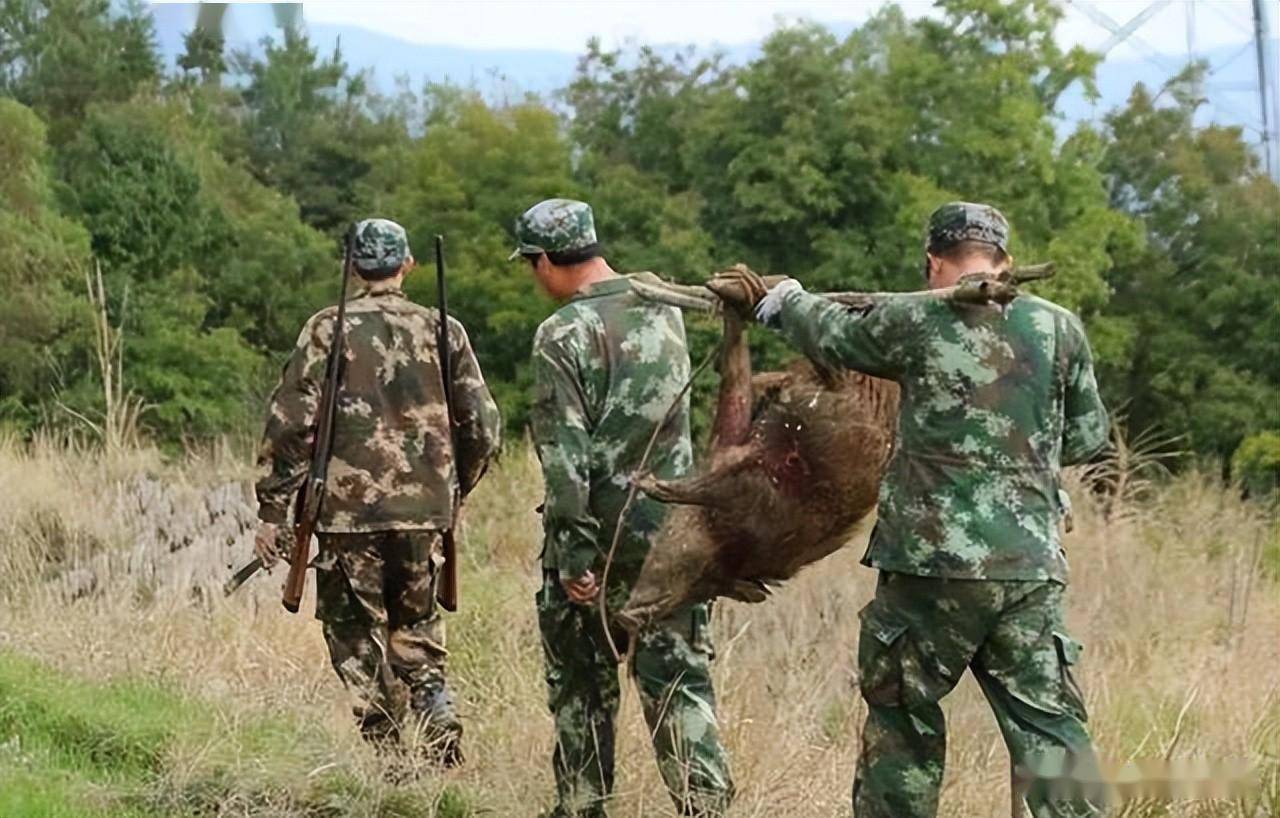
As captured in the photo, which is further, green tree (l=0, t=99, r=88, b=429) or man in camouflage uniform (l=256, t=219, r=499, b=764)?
green tree (l=0, t=99, r=88, b=429)

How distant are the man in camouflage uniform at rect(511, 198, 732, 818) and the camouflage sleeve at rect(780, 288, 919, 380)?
0.82 meters

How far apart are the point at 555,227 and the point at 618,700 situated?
5.10ft

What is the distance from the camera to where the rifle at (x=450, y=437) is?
6.73 meters

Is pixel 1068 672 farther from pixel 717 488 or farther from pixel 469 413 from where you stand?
pixel 469 413

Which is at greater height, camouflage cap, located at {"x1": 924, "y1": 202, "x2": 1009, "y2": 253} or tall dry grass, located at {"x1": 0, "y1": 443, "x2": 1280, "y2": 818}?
camouflage cap, located at {"x1": 924, "y1": 202, "x2": 1009, "y2": 253}

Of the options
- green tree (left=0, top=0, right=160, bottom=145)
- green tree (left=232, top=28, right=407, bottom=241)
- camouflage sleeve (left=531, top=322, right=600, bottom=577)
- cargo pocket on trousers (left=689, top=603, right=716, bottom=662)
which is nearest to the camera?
camouflage sleeve (left=531, top=322, right=600, bottom=577)

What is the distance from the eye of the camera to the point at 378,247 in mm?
6688

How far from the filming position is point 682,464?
5.71 m

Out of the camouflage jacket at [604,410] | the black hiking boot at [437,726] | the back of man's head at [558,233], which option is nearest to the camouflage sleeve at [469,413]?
the black hiking boot at [437,726]

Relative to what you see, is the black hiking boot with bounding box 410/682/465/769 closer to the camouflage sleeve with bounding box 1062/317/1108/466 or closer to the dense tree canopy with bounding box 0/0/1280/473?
the camouflage sleeve with bounding box 1062/317/1108/466

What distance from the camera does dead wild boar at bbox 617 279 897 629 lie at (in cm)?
489

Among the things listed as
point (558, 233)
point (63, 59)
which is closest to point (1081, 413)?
point (558, 233)

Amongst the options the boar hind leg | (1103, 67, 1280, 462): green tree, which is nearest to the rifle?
the boar hind leg

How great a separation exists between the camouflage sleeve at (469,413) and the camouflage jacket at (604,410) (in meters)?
1.21
